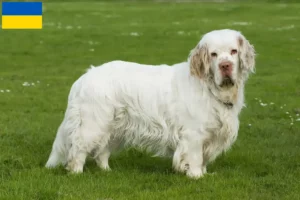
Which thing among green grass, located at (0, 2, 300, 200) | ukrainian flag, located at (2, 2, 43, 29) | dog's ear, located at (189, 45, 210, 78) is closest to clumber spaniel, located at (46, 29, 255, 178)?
dog's ear, located at (189, 45, 210, 78)

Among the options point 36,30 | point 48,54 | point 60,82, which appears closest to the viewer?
point 60,82

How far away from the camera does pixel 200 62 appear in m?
7.74

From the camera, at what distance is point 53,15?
43.4 m

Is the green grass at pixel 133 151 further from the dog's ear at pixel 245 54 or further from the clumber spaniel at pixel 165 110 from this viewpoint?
the dog's ear at pixel 245 54

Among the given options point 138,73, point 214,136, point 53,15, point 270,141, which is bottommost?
point 53,15

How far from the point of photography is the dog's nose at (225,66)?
7443 mm

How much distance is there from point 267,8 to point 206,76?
133 ft

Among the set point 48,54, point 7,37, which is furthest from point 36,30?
point 48,54

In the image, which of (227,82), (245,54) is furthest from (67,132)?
(245,54)

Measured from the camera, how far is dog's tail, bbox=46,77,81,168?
799cm

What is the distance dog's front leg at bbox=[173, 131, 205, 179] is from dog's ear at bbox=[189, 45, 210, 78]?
755mm

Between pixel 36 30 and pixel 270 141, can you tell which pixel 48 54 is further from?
pixel 270 141

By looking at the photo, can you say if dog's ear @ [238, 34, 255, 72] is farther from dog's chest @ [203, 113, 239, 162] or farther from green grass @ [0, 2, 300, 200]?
green grass @ [0, 2, 300, 200]

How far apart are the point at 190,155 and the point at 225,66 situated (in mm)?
1259
